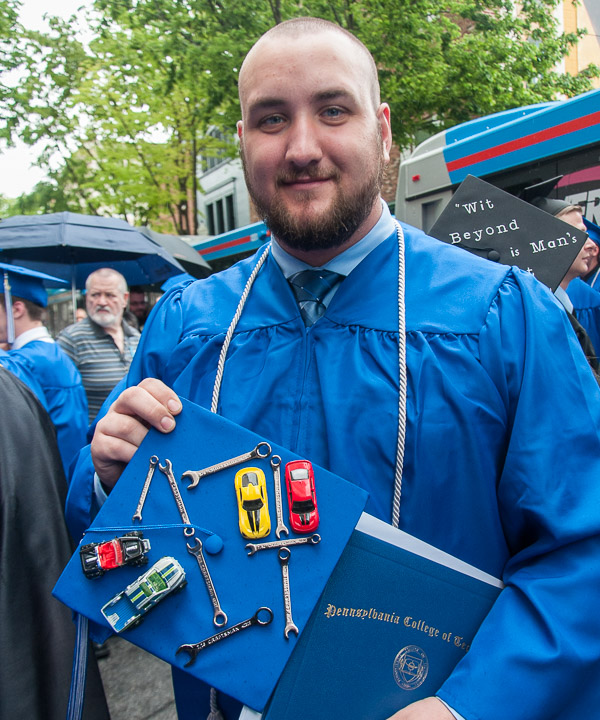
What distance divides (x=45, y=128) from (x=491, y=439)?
629 inches

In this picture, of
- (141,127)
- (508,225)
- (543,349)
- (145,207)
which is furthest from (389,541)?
(145,207)

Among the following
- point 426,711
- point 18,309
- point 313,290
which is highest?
point 18,309

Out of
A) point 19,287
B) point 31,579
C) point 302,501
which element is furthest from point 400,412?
point 19,287

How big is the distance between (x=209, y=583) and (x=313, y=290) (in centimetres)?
71

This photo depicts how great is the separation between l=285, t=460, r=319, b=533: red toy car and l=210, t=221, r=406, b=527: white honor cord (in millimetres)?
212

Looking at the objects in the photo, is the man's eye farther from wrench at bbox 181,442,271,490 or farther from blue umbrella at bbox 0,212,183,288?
blue umbrella at bbox 0,212,183,288

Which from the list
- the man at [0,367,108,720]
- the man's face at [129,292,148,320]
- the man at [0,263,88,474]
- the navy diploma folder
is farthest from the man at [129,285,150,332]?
the navy diploma folder

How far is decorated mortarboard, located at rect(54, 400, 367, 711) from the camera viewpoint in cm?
101

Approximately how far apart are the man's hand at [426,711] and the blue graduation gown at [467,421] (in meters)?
0.02

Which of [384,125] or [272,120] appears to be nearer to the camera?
[272,120]

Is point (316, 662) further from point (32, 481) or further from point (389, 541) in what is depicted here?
point (32, 481)

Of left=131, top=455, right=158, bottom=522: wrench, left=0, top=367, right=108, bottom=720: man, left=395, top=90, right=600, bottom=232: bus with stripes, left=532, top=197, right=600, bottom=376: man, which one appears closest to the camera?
left=131, top=455, right=158, bottom=522: wrench

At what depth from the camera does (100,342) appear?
4684mm

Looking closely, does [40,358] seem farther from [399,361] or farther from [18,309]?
[399,361]
